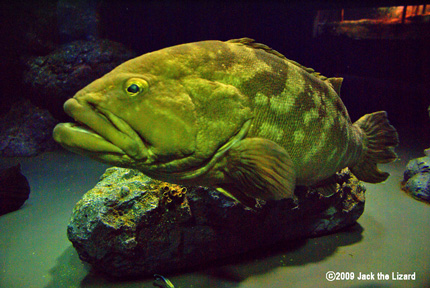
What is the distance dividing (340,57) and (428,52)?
6.66 ft

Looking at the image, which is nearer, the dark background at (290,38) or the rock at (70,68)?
the dark background at (290,38)

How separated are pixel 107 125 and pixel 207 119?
0.54m

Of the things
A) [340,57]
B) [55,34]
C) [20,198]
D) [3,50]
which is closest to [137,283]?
[20,198]

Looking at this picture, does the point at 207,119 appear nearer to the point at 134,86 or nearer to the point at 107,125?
the point at 134,86

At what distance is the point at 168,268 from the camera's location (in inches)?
130

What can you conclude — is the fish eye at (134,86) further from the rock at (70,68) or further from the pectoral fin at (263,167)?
the rock at (70,68)

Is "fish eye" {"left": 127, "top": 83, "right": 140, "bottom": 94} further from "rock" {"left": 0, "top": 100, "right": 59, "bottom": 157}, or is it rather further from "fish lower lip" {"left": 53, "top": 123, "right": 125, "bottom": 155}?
"rock" {"left": 0, "top": 100, "right": 59, "bottom": 157}

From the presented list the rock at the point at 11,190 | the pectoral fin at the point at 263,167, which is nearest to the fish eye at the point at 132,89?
the pectoral fin at the point at 263,167

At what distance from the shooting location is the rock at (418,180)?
5340 millimetres

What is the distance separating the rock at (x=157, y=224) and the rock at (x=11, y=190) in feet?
7.95

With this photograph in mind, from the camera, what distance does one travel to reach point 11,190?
16.0ft

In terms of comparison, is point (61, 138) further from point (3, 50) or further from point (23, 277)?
point (3, 50)

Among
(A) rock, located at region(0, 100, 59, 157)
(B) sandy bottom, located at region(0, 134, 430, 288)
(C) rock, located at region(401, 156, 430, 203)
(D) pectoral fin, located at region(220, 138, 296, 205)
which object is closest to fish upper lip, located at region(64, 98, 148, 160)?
(D) pectoral fin, located at region(220, 138, 296, 205)

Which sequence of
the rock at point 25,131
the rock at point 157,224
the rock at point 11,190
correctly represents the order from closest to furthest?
the rock at point 157,224 < the rock at point 11,190 < the rock at point 25,131
